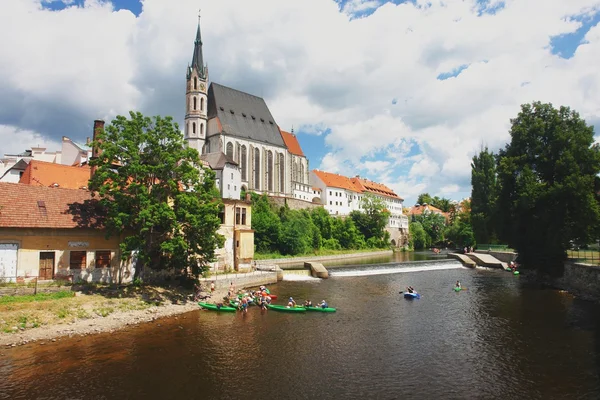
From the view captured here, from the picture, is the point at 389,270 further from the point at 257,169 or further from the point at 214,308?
the point at 257,169

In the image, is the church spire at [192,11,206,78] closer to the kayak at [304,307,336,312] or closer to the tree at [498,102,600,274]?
the tree at [498,102,600,274]

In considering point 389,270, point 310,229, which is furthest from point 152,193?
point 310,229

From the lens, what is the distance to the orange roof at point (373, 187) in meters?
129

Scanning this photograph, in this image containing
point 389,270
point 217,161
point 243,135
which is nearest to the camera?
point 389,270

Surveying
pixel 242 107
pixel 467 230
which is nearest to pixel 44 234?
pixel 242 107

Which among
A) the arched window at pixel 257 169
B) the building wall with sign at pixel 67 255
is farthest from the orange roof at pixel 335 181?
the building wall with sign at pixel 67 255

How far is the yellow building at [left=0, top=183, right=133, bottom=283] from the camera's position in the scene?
89.1 feet

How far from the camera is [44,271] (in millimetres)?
28297

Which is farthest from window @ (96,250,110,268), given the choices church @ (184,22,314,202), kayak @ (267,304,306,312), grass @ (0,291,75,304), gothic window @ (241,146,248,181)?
gothic window @ (241,146,248,181)

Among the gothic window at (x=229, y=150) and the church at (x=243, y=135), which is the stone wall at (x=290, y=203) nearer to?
the church at (x=243, y=135)

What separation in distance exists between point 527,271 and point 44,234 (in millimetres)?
52848

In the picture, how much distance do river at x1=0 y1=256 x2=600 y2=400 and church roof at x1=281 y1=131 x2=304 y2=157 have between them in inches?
3419

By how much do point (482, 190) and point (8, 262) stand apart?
81.5 meters

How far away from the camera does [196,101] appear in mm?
91938
